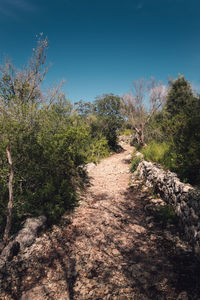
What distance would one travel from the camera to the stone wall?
12.2 feet

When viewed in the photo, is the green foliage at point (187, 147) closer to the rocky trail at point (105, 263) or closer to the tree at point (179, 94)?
the rocky trail at point (105, 263)

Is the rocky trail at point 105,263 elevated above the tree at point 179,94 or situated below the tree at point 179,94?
below

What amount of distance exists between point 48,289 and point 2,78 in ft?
57.1

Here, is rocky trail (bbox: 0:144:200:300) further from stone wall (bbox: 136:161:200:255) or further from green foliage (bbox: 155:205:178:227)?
stone wall (bbox: 136:161:200:255)

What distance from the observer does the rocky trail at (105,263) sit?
2850mm

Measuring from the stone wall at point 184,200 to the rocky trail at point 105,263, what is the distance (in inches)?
15.3

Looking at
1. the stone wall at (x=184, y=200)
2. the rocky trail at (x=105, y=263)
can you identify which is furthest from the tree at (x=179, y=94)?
the rocky trail at (x=105, y=263)

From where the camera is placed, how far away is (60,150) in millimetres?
5961

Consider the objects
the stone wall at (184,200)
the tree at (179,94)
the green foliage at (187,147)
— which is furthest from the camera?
the tree at (179,94)

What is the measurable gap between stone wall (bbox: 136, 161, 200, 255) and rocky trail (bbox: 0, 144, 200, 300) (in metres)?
0.39

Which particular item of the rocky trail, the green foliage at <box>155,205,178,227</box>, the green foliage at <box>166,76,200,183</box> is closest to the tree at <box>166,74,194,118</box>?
the green foliage at <box>166,76,200,183</box>

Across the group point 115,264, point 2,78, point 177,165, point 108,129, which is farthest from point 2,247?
point 108,129

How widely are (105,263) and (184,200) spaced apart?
2850mm

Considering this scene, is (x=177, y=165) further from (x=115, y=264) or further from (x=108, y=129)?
(x=108, y=129)
